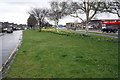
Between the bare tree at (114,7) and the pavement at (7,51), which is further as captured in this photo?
the bare tree at (114,7)

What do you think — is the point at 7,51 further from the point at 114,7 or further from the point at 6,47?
the point at 114,7

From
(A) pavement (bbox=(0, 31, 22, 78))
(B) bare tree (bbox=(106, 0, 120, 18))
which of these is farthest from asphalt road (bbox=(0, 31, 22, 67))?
(B) bare tree (bbox=(106, 0, 120, 18))

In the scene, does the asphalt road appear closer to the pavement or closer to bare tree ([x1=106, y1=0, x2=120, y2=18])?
the pavement

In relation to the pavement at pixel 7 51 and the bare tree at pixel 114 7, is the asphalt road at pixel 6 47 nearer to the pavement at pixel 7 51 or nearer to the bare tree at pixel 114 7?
the pavement at pixel 7 51

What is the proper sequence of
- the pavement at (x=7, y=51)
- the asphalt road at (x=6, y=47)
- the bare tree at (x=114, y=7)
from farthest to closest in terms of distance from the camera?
the bare tree at (x=114, y=7), the asphalt road at (x=6, y=47), the pavement at (x=7, y=51)

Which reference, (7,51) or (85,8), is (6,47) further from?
(85,8)

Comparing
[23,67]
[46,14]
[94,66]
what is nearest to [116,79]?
[94,66]

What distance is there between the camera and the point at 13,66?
6.78 metres

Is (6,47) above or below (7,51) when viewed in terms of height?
above

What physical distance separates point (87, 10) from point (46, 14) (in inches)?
1402

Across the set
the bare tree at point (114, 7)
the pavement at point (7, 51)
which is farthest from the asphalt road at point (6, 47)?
the bare tree at point (114, 7)

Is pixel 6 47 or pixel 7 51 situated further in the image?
pixel 6 47

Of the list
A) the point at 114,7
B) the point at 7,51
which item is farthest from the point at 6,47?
the point at 114,7

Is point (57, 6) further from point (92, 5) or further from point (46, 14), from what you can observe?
point (92, 5)
